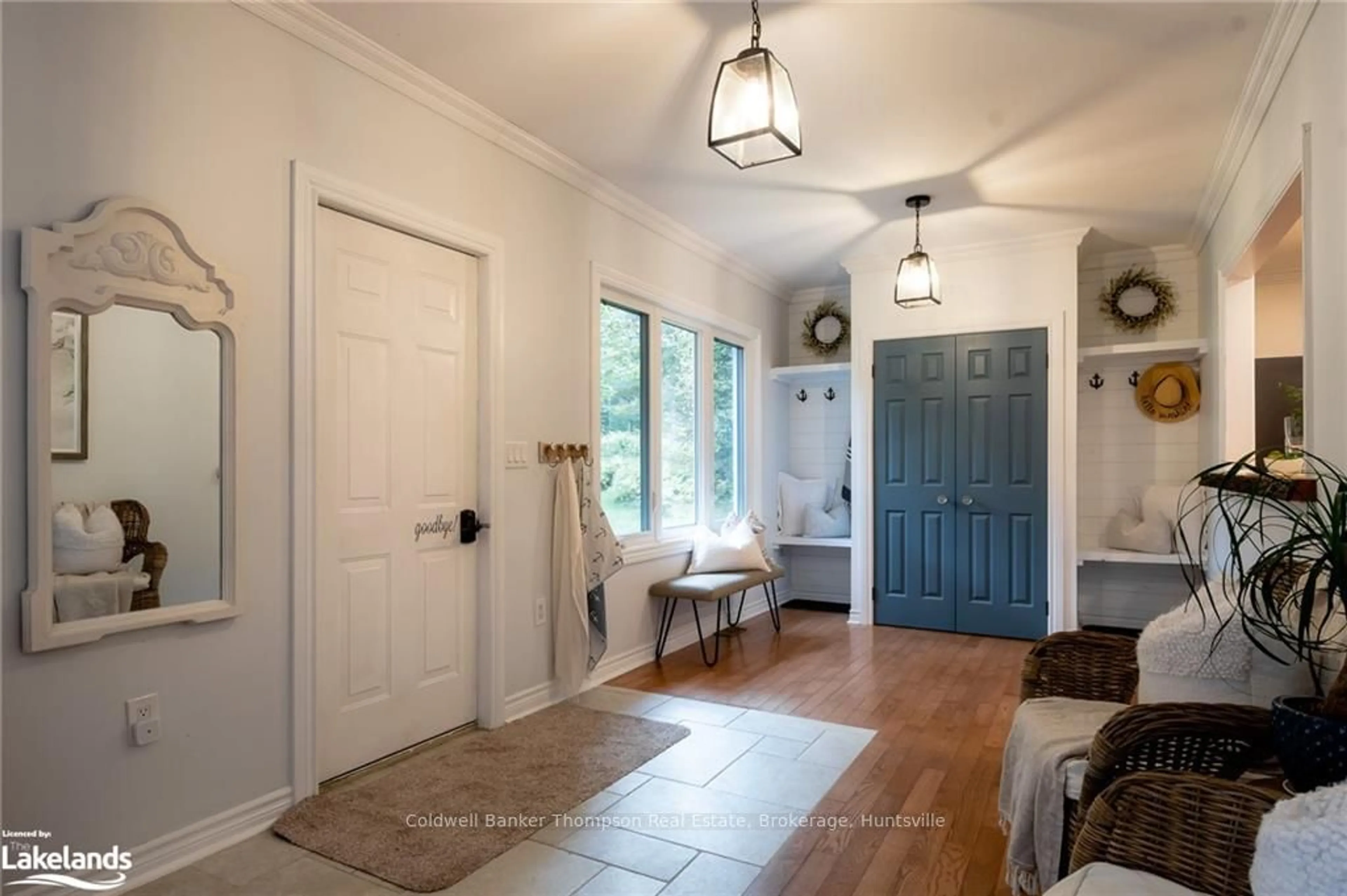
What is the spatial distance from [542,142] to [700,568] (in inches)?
100

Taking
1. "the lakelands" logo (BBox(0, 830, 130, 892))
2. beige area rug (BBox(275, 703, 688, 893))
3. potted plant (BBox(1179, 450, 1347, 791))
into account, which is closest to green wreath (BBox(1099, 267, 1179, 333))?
potted plant (BBox(1179, 450, 1347, 791))

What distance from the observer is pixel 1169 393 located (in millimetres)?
4930

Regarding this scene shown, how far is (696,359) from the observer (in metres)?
5.05

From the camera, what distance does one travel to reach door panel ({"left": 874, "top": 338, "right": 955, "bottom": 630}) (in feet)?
16.6

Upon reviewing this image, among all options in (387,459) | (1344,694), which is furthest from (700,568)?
(1344,694)

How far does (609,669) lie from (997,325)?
326cm

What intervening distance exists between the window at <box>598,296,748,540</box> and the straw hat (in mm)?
2674

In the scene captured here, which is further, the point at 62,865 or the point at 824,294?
the point at 824,294

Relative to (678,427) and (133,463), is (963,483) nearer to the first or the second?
(678,427)

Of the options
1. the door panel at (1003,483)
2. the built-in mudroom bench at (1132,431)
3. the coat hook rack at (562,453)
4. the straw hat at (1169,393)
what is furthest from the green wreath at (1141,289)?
the coat hook rack at (562,453)

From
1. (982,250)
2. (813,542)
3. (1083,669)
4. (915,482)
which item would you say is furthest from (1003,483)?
(1083,669)

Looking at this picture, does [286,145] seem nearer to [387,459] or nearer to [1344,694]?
[387,459]

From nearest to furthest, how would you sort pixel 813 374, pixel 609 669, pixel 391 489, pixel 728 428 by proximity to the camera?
pixel 391 489
pixel 609 669
pixel 728 428
pixel 813 374

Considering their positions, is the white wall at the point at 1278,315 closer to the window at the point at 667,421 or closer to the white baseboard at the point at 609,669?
the window at the point at 667,421
